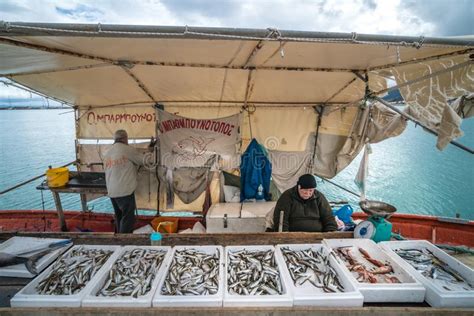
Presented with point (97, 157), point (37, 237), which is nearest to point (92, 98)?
point (97, 157)

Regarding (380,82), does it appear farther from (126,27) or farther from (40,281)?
(40,281)

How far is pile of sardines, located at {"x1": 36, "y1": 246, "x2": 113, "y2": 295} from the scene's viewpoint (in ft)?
8.07

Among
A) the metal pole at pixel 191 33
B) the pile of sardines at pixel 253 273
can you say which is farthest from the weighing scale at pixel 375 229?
the metal pole at pixel 191 33

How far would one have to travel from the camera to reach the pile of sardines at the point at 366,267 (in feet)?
8.51

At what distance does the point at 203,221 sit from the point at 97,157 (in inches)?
153

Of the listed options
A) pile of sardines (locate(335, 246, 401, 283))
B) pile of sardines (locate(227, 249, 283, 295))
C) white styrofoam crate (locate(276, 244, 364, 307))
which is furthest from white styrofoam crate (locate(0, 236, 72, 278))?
pile of sardines (locate(335, 246, 401, 283))

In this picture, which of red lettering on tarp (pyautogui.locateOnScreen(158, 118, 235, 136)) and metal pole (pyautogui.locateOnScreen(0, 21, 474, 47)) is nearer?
metal pole (pyautogui.locateOnScreen(0, 21, 474, 47))

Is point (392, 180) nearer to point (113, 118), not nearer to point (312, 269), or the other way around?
point (312, 269)

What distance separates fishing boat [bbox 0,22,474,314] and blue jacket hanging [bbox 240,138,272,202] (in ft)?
1.32

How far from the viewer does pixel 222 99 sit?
6.70 metres

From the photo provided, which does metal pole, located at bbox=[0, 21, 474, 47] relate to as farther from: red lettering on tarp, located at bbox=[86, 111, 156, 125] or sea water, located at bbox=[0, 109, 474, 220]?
sea water, located at bbox=[0, 109, 474, 220]

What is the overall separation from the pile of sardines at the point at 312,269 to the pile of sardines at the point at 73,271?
219 cm

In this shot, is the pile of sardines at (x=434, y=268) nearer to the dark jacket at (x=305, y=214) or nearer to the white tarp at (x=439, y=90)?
the dark jacket at (x=305, y=214)

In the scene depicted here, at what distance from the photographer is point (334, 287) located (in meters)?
2.46
